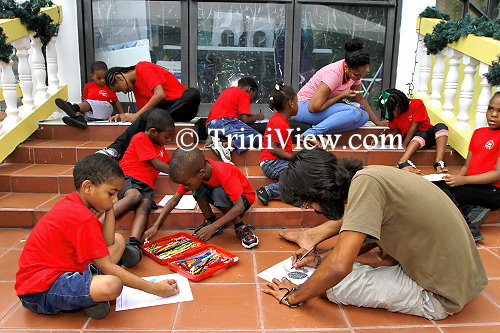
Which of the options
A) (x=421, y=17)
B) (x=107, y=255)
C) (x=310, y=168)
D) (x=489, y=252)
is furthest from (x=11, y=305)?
(x=421, y=17)

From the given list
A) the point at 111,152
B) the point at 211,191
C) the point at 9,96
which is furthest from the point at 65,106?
the point at 211,191

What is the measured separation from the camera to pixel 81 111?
4.70 meters

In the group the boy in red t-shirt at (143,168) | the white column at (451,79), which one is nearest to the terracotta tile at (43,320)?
the boy in red t-shirt at (143,168)

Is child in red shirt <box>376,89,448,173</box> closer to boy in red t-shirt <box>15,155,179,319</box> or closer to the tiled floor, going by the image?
the tiled floor

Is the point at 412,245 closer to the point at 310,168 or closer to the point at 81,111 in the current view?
the point at 310,168

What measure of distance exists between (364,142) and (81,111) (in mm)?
3223

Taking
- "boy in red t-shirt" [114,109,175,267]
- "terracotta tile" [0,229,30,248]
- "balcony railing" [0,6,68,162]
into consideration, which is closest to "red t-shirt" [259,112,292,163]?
"boy in red t-shirt" [114,109,175,267]

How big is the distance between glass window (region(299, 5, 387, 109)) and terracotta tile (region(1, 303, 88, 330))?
4.18 meters

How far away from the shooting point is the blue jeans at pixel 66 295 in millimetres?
2086

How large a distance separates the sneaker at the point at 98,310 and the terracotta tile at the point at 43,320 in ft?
0.22

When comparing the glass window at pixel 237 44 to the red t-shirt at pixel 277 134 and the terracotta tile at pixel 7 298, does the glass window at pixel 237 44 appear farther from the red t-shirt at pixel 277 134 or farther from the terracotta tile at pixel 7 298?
the terracotta tile at pixel 7 298

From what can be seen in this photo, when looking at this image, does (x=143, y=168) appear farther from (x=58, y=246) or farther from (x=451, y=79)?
(x=451, y=79)

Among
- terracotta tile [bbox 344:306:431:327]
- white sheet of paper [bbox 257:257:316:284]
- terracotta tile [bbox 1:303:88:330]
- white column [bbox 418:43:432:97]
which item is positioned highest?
white column [bbox 418:43:432:97]

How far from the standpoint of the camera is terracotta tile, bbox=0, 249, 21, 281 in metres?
2.63
